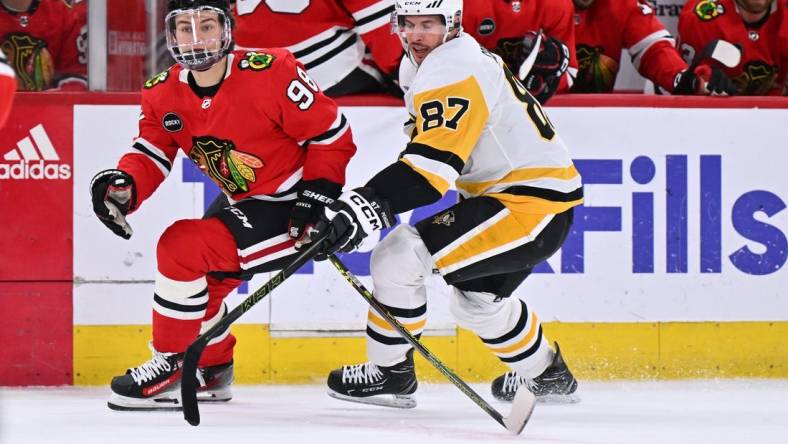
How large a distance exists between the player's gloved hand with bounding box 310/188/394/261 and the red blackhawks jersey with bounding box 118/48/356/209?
316 mm

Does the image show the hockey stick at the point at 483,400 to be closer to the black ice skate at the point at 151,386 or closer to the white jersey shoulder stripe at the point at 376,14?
the black ice skate at the point at 151,386

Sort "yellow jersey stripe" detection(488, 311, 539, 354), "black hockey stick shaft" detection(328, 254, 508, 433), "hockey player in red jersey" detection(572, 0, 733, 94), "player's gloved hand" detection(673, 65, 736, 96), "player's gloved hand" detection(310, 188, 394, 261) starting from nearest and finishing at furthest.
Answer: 1. "player's gloved hand" detection(310, 188, 394, 261)
2. "black hockey stick shaft" detection(328, 254, 508, 433)
3. "yellow jersey stripe" detection(488, 311, 539, 354)
4. "player's gloved hand" detection(673, 65, 736, 96)
5. "hockey player in red jersey" detection(572, 0, 733, 94)

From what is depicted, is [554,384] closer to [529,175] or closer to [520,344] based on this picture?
[520,344]

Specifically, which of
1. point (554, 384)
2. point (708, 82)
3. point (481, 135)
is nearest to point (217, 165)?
point (481, 135)

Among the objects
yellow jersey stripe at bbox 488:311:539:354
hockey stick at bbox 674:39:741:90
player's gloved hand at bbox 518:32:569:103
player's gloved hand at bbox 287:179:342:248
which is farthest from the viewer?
hockey stick at bbox 674:39:741:90

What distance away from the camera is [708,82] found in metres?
4.05

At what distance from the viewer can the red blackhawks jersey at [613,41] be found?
437 centimetres

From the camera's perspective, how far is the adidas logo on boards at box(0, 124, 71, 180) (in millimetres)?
3666

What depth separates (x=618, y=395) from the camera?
12.0ft

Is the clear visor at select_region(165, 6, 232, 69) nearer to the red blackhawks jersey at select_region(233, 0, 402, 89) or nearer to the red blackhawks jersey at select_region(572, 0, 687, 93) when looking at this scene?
the red blackhawks jersey at select_region(233, 0, 402, 89)

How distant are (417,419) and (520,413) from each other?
1.07 feet

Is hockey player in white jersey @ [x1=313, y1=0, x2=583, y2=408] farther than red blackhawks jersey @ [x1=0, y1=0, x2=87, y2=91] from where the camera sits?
No

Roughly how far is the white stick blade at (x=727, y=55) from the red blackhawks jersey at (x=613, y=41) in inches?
7.9

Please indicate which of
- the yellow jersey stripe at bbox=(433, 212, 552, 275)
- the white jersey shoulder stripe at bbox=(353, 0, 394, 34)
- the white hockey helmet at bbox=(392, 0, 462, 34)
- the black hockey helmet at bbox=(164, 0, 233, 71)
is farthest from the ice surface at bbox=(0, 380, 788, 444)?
the white jersey shoulder stripe at bbox=(353, 0, 394, 34)
